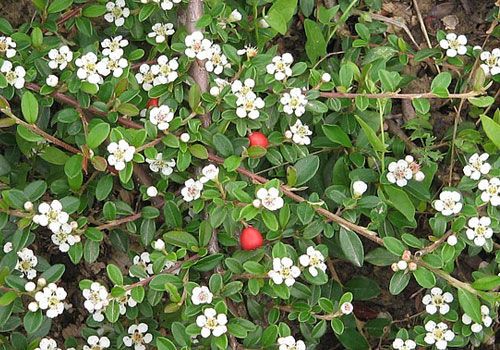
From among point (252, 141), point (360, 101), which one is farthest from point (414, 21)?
point (252, 141)

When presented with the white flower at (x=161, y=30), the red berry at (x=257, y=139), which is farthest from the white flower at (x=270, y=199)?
the white flower at (x=161, y=30)

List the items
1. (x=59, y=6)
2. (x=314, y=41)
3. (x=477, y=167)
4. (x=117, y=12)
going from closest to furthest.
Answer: (x=477, y=167) → (x=59, y=6) → (x=117, y=12) → (x=314, y=41)

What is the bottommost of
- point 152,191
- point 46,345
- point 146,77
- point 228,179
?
point 46,345

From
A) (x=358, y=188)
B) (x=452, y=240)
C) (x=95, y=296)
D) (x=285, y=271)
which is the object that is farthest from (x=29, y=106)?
(x=452, y=240)

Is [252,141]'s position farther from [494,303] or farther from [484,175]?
[494,303]

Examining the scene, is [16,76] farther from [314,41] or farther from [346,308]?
[346,308]

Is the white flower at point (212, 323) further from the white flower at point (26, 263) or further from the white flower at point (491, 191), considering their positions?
the white flower at point (491, 191)
